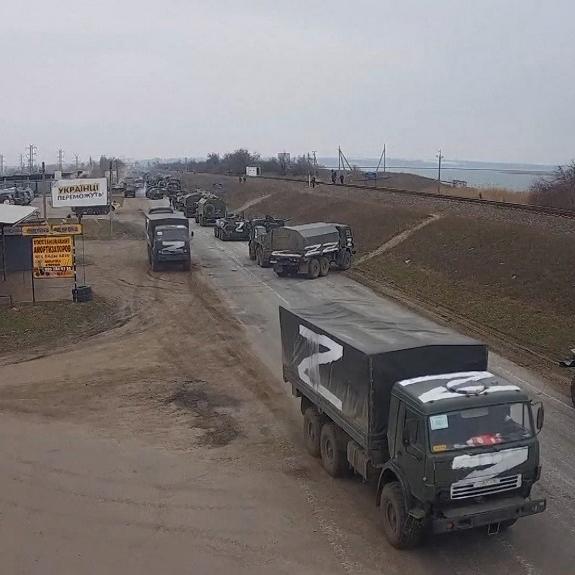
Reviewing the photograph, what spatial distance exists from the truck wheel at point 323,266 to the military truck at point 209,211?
2545 cm

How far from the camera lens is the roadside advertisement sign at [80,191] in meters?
42.1

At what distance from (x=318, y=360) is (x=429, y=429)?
3518 millimetres

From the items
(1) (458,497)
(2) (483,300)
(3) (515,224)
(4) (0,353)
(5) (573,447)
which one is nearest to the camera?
(1) (458,497)

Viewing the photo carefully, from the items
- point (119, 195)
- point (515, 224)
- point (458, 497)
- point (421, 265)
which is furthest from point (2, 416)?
point (119, 195)

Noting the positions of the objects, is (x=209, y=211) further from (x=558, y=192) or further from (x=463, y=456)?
(x=463, y=456)

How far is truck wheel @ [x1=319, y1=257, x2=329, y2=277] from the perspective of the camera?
3234 cm

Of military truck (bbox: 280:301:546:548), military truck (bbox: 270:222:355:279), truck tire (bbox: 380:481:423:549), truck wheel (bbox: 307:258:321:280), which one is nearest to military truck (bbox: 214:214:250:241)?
military truck (bbox: 270:222:355:279)

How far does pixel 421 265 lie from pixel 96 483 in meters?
22.8

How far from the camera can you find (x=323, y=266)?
32438mm

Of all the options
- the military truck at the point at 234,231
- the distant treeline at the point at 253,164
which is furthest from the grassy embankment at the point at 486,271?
the distant treeline at the point at 253,164

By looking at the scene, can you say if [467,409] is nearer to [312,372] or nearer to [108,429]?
[312,372]

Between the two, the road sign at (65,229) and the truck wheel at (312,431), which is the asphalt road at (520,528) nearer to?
the truck wheel at (312,431)

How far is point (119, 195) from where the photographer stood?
92.0 metres

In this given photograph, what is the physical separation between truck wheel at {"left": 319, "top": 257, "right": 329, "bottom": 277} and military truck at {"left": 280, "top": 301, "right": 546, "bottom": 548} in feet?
67.8
